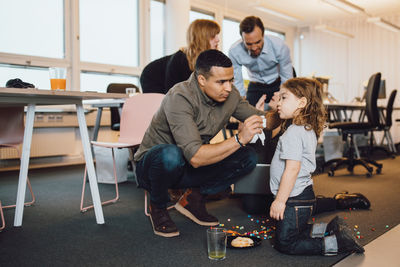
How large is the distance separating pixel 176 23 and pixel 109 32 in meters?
1.02

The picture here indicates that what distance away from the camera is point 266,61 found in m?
2.82

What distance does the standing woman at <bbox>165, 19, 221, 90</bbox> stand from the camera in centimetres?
247

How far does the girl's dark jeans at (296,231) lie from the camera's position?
1493 millimetres

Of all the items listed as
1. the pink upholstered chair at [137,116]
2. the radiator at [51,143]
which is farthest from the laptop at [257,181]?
the radiator at [51,143]

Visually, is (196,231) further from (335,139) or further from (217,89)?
(335,139)

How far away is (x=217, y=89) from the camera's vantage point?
1.67 meters

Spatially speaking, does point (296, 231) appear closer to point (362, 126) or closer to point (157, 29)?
point (362, 126)

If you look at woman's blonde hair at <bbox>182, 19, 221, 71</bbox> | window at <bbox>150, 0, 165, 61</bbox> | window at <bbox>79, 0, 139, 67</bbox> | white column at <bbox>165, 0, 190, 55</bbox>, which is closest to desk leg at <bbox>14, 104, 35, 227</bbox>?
woman's blonde hair at <bbox>182, 19, 221, 71</bbox>

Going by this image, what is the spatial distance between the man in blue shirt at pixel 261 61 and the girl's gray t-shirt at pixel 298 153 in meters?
1.25

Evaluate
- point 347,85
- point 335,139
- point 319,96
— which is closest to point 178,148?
point 319,96

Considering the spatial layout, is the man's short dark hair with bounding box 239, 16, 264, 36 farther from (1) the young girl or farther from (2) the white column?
(2) the white column

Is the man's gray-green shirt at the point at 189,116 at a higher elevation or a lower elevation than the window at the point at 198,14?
lower

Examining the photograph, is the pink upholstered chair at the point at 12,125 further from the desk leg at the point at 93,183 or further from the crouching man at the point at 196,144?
the crouching man at the point at 196,144

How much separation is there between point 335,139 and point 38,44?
397 cm
